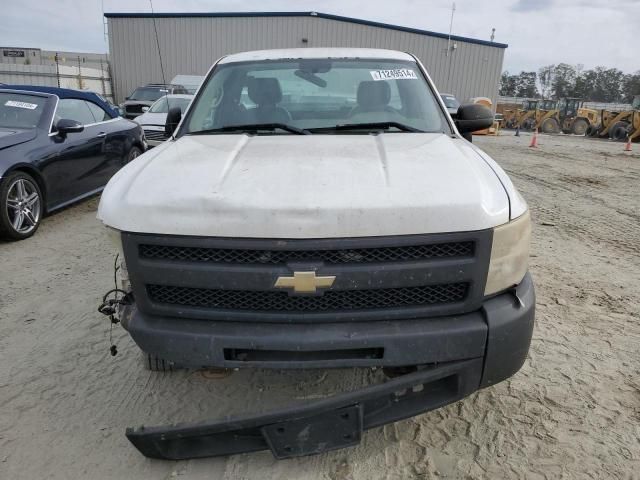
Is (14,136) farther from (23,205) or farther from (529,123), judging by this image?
(529,123)

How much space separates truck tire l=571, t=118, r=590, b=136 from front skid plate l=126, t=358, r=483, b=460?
31822 mm

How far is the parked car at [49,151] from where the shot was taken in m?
5.10

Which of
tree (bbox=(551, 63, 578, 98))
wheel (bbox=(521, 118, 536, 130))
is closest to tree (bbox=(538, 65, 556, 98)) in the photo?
tree (bbox=(551, 63, 578, 98))

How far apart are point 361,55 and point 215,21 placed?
2866cm

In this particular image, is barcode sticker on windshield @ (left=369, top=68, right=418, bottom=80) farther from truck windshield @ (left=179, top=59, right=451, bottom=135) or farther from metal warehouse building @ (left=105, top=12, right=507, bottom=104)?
metal warehouse building @ (left=105, top=12, right=507, bottom=104)

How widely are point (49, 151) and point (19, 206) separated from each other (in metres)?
0.78

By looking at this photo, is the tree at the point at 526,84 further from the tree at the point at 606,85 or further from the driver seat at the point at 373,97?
the driver seat at the point at 373,97

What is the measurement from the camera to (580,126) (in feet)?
95.1

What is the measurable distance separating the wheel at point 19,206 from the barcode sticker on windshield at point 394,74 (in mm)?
4062

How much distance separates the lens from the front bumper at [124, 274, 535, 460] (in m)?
1.92

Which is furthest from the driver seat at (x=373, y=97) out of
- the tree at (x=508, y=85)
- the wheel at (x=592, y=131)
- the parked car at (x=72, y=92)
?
the tree at (x=508, y=85)

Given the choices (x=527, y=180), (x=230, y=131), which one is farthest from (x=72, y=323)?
(x=527, y=180)

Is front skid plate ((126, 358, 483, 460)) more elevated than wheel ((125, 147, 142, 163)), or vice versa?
wheel ((125, 147, 142, 163))

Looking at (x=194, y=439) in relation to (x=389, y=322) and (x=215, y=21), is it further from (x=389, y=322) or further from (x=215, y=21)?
(x=215, y=21)
